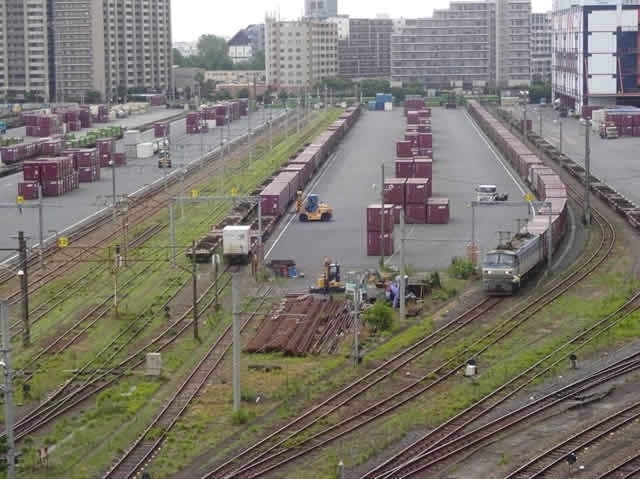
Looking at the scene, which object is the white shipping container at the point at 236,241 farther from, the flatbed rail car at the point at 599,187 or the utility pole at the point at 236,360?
the utility pole at the point at 236,360

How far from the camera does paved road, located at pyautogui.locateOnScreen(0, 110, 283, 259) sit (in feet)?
111

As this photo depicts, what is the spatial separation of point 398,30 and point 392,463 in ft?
369

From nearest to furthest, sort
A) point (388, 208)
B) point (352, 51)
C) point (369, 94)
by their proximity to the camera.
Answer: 1. point (388, 208)
2. point (369, 94)
3. point (352, 51)

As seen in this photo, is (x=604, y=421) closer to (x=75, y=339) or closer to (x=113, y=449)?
(x=113, y=449)

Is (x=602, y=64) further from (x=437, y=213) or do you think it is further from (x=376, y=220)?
(x=376, y=220)

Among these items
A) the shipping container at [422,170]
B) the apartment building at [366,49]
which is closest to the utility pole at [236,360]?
the shipping container at [422,170]

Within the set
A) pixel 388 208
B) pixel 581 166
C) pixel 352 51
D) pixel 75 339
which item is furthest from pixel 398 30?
pixel 75 339

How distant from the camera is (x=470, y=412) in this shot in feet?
53.4

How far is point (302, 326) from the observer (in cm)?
2103

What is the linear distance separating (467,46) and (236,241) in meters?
94.1

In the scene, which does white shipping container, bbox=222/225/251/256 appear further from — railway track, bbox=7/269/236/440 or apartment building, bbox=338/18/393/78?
apartment building, bbox=338/18/393/78

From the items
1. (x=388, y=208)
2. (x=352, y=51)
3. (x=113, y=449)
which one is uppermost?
(x=352, y=51)

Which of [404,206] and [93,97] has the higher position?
[93,97]

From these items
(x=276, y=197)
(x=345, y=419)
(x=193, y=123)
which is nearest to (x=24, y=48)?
(x=193, y=123)
